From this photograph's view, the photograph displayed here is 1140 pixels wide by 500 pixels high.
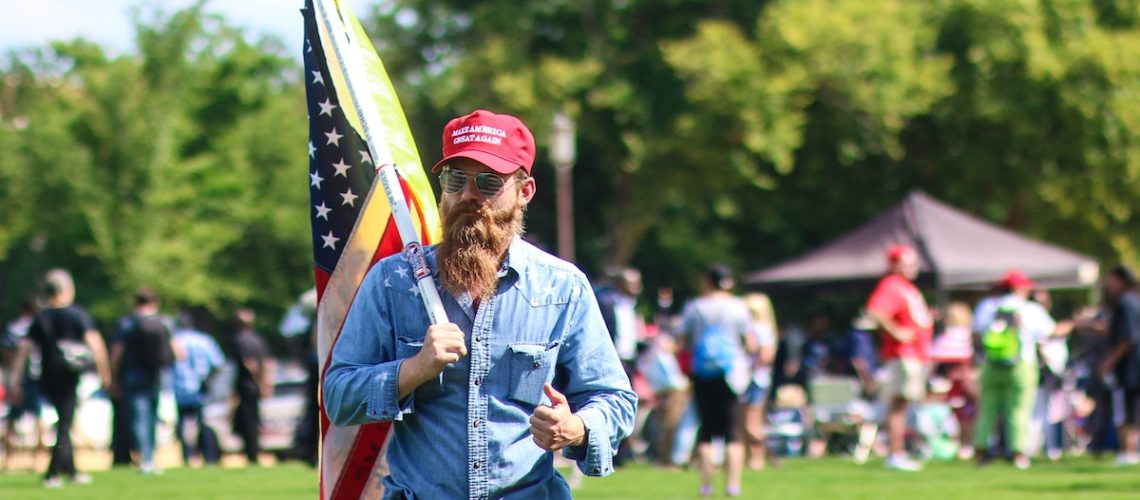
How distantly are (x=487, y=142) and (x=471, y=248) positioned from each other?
0.86 feet

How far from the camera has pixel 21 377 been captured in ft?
64.4

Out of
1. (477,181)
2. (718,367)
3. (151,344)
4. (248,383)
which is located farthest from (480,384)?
(248,383)

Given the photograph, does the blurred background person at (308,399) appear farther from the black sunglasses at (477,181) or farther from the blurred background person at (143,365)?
the black sunglasses at (477,181)

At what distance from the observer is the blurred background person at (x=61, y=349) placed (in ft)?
51.0

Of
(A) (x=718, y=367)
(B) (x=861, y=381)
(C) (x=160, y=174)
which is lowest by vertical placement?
(B) (x=861, y=381)

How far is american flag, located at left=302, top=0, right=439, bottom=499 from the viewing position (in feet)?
17.4

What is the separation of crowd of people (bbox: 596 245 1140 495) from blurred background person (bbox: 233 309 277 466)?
14.7 feet

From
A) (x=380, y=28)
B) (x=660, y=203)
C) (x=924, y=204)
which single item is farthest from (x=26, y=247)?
(x=924, y=204)

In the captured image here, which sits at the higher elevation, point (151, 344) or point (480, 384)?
point (151, 344)

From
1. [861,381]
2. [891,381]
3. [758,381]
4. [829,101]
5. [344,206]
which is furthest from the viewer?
[829,101]

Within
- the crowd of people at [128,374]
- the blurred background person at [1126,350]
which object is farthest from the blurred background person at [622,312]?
the blurred background person at [1126,350]

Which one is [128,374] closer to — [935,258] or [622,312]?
[622,312]

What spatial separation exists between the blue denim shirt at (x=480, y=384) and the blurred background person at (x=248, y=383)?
56.9 feet

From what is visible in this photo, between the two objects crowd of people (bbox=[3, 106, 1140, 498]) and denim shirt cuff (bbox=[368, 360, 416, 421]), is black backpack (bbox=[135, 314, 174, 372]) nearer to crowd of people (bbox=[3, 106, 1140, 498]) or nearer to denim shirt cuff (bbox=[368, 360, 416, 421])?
crowd of people (bbox=[3, 106, 1140, 498])
